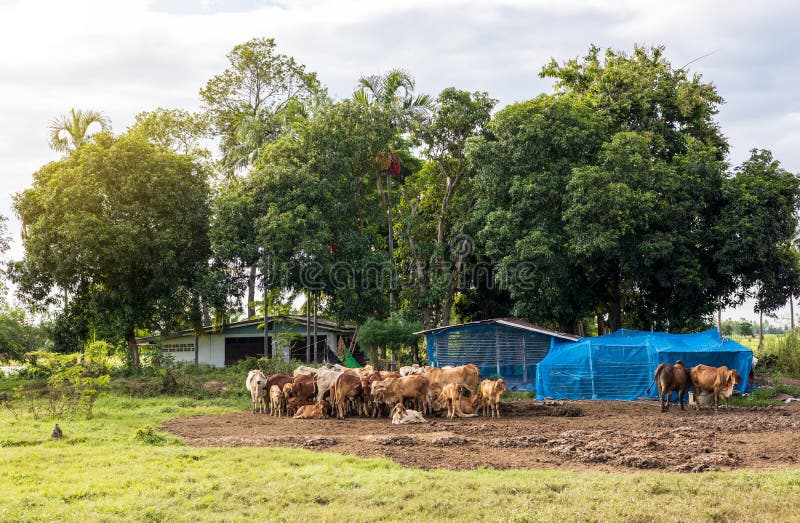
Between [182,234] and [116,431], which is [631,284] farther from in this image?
[116,431]

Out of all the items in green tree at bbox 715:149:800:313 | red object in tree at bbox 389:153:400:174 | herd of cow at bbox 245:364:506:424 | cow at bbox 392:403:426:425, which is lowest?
cow at bbox 392:403:426:425

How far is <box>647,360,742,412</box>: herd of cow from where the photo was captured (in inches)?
731

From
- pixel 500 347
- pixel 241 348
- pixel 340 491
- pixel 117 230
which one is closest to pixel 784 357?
pixel 500 347

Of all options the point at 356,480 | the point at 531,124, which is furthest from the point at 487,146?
the point at 356,480

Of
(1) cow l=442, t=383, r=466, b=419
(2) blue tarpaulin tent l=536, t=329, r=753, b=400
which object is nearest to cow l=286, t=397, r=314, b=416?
(1) cow l=442, t=383, r=466, b=419

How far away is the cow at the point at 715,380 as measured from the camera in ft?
60.9

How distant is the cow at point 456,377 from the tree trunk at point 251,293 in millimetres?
13321

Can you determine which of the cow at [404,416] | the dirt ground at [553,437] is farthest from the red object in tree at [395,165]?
the cow at [404,416]

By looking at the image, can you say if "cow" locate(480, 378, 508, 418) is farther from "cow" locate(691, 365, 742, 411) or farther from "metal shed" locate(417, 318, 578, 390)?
"metal shed" locate(417, 318, 578, 390)

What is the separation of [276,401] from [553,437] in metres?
7.74

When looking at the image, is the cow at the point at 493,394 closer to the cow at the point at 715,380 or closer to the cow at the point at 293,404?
the cow at the point at 293,404

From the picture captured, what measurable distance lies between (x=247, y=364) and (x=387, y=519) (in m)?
21.0

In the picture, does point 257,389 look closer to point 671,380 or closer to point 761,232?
point 671,380

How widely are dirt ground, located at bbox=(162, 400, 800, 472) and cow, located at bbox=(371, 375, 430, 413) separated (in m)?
0.61
